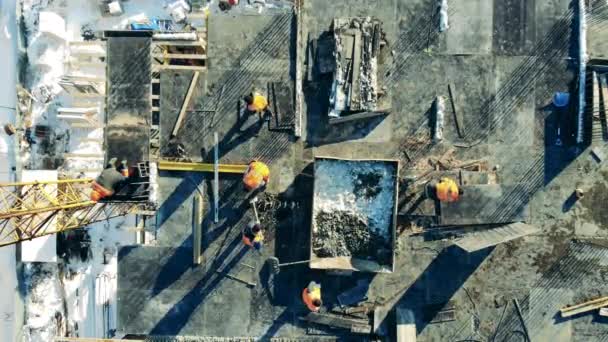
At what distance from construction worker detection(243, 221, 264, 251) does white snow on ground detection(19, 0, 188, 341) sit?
735 centimetres

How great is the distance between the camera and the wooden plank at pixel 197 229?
20.8 meters

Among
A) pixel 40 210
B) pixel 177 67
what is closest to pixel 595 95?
pixel 177 67

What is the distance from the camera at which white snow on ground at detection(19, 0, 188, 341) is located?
2472 cm

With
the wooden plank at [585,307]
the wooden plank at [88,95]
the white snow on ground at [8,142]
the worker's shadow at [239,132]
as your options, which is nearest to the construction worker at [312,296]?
the worker's shadow at [239,132]

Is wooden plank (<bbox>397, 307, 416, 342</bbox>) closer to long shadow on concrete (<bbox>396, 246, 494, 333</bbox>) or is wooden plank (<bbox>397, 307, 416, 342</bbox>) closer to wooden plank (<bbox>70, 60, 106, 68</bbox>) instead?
long shadow on concrete (<bbox>396, 246, 494, 333</bbox>)

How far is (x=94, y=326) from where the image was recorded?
24.7 m

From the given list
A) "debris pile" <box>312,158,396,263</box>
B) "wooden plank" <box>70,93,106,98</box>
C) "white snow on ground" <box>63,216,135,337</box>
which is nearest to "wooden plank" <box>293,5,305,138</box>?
"debris pile" <box>312,158,396,263</box>

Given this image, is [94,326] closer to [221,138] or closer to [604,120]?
[221,138]

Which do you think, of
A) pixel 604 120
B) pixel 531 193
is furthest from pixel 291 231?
pixel 604 120

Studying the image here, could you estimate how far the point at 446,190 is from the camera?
1952 centimetres

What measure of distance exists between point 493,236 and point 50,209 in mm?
16293

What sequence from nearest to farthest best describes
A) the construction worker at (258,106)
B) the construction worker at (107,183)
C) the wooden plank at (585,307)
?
the construction worker at (107,183)
the construction worker at (258,106)
the wooden plank at (585,307)

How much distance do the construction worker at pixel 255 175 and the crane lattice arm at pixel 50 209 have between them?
477 centimetres

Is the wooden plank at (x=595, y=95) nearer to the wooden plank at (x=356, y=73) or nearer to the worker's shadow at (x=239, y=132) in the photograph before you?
the wooden plank at (x=356, y=73)
